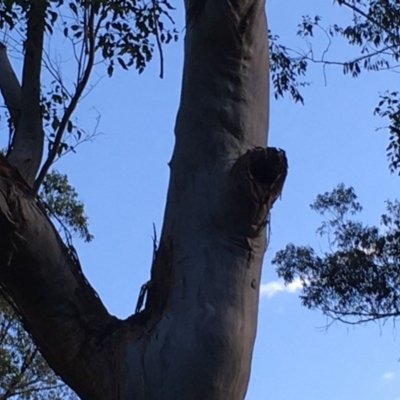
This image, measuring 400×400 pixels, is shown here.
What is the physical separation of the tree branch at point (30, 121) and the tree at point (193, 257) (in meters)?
0.56

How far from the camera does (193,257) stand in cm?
280

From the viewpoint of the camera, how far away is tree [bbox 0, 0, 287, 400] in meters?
2.64

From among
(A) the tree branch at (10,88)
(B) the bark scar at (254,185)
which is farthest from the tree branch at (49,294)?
(A) the tree branch at (10,88)

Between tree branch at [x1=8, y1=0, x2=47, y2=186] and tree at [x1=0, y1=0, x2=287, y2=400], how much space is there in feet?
1.84

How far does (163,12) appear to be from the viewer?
583cm

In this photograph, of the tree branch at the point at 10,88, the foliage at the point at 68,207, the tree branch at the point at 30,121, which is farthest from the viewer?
the foliage at the point at 68,207

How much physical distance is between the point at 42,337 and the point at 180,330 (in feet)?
1.65

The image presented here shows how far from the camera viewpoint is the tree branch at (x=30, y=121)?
11.8 ft

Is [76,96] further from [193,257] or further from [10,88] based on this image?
[193,257]

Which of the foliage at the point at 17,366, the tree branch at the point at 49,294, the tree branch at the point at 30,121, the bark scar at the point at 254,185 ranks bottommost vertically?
the tree branch at the point at 49,294

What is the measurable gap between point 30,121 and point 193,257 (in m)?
1.28

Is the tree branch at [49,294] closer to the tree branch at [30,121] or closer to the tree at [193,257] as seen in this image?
the tree at [193,257]

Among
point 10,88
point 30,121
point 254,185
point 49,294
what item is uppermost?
point 10,88

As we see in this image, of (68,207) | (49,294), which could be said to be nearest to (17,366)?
(68,207)
